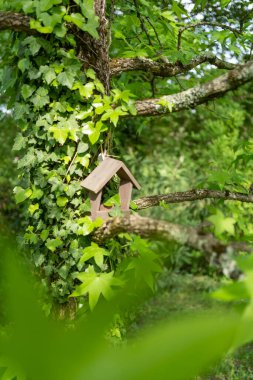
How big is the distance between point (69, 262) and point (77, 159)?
0.52 m

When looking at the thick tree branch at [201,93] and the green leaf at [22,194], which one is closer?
the thick tree branch at [201,93]

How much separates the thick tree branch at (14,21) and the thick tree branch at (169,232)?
0.97 m

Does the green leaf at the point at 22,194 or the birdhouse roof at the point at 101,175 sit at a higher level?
the birdhouse roof at the point at 101,175

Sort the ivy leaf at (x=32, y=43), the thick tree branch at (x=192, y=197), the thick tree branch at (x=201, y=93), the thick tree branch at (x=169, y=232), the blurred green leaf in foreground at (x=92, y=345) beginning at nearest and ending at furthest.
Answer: the blurred green leaf in foreground at (x=92, y=345), the thick tree branch at (x=169, y=232), the thick tree branch at (x=201, y=93), the ivy leaf at (x=32, y=43), the thick tree branch at (x=192, y=197)

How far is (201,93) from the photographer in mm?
1977

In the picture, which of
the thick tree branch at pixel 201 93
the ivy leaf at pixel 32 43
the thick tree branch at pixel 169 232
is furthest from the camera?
the ivy leaf at pixel 32 43

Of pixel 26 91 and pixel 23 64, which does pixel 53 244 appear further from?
pixel 23 64

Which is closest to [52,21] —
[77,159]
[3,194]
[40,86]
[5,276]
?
[40,86]

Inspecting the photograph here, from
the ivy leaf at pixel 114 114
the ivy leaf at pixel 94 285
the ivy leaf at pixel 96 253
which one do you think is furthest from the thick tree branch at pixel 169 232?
the ivy leaf at pixel 114 114

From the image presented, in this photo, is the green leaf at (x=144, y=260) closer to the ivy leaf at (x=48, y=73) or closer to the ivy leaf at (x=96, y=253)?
the ivy leaf at (x=96, y=253)

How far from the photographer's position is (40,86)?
213 cm

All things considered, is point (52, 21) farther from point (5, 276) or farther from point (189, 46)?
point (5, 276)

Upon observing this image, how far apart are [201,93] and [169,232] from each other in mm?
752

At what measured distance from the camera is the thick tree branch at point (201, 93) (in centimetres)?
180
